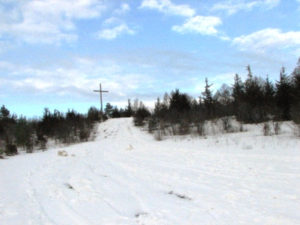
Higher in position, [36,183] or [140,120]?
[140,120]

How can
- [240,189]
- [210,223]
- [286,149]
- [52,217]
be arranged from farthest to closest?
[286,149] → [240,189] → [52,217] → [210,223]

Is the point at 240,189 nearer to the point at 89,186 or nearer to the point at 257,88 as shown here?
the point at 89,186

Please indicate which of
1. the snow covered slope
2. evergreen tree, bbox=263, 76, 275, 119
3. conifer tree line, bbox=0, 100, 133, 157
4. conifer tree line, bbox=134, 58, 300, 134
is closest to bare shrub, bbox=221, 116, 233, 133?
conifer tree line, bbox=134, 58, 300, 134

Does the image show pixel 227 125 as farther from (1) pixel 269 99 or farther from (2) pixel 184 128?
(1) pixel 269 99

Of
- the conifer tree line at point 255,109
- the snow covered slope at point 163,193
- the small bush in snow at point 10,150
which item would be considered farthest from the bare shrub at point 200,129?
the small bush in snow at point 10,150

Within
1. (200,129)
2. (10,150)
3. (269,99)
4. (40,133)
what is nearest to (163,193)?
(200,129)

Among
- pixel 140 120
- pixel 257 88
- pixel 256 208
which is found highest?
pixel 257 88

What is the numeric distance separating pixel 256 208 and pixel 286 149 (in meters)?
6.32

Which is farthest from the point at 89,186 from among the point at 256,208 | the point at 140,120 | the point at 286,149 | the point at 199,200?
the point at 140,120

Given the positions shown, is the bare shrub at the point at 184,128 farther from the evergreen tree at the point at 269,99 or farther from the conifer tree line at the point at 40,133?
the conifer tree line at the point at 40,133

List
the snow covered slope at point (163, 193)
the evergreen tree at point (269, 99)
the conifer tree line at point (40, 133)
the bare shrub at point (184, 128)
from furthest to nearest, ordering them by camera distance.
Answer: the conifer tree line at point (40, 133), the bare shrub at point (184, 128), the evergreen tree at point (269, 99), the snow covered slope at point (163, 193)

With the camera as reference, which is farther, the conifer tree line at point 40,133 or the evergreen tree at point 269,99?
the conifer tree line at point 40,133

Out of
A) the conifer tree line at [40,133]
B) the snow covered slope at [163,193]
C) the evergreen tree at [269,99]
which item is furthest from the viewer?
the conifer tree line at [40,133]

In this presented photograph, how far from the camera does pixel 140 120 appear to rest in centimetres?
2844
